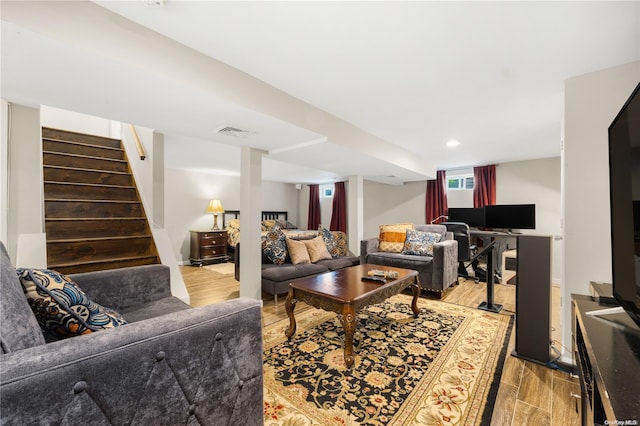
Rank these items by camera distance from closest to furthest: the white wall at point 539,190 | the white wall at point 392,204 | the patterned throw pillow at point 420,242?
the patterned throw pillow at point 420,242, the white wall at point 539,190, the white wall at point 392,204

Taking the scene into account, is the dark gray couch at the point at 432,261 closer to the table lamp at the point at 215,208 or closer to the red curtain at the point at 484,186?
the red curtain at the point at 484,186

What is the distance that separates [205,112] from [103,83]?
0.60m

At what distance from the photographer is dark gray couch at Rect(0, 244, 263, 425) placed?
68 centimetres

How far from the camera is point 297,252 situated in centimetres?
387

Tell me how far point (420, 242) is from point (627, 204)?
302cm

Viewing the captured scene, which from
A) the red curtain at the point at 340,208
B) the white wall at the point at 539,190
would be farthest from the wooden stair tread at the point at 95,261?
the white wall at the point at 539,190

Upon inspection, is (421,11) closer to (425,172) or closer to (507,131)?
(507,131)

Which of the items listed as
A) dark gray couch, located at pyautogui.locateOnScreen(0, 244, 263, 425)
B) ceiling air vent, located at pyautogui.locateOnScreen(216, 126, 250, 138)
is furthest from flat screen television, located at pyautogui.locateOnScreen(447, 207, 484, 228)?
dark gray couch, located at pyautogui.locateOnScreen(0, 244, 263, 425)

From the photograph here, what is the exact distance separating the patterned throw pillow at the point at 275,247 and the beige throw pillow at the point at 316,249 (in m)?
0.43

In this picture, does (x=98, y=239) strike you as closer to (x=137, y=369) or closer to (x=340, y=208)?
(x=137, y=369)

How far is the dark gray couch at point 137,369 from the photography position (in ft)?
2.24

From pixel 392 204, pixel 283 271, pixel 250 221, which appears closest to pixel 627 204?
pixel 250 221

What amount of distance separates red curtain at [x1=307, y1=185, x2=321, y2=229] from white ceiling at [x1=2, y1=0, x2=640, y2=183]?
521cm

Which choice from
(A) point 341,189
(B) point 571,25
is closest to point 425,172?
(A) point 341,189
